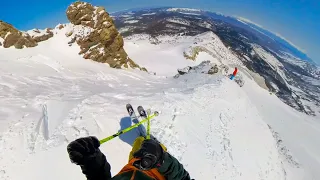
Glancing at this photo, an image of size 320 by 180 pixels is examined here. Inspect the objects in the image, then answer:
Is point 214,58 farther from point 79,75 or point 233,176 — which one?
point 233,176

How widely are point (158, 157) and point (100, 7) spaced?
78.9 ft

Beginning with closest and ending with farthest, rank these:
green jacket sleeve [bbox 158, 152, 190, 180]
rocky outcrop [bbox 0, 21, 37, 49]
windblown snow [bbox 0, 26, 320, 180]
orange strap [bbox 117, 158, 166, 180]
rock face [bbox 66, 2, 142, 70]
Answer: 1. orange strap [bbox 117, 158, 166, 180]
2. green jacket sleeve [bbox 158, 152, 190, 180]
3. windblown snow [bbox 0, 26, 320, 180]
4. rocky outcrop [bbox 0, 21, 37, 49]
5. rock face [bbox 66, 2, 142, 70]

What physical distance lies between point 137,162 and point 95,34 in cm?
2279

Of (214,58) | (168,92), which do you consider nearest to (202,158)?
(168,92)

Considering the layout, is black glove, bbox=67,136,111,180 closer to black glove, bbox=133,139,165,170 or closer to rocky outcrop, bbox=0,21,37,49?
black glove, bbox=133,139,165,170

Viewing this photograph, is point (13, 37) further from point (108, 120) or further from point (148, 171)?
point (148, 171)

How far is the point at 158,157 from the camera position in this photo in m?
3.15

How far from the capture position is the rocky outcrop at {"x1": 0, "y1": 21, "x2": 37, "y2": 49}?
21.9m

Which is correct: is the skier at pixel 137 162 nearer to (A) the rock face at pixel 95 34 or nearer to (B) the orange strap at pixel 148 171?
(B) the orange strap at pixel 148 171

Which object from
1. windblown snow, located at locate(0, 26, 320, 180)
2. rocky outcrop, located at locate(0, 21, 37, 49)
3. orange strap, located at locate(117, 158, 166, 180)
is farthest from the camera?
rocky outcrop, located at locate(0, 21, 37, 49)

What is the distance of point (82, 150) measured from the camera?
3.39 meters

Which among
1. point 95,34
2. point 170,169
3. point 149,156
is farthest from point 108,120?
point 95,34

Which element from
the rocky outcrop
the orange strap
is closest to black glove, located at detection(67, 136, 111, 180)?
the orange strap

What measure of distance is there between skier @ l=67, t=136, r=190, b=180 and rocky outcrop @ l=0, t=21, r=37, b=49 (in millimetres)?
21230
